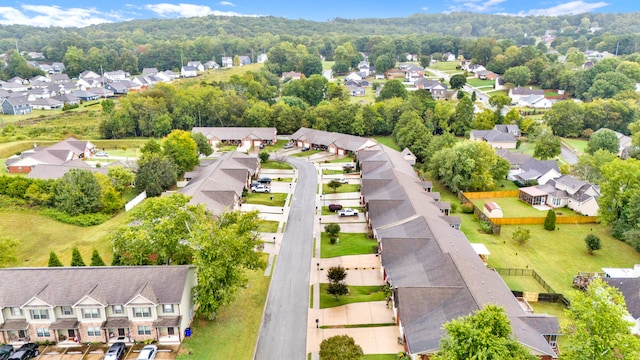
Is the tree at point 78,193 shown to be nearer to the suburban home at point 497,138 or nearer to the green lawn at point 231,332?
the green lawn at point 231,332

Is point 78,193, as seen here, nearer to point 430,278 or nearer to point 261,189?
point 261,189

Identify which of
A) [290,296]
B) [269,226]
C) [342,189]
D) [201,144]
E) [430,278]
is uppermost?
[201,144]

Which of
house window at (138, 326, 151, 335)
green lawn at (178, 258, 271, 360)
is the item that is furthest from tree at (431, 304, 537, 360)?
house window at (138, 326, 151, 335)

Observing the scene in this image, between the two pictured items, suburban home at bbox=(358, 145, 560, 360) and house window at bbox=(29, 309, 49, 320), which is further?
house window at bbox=(29, 309, 49, 320)

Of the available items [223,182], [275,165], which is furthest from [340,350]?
[275,165]

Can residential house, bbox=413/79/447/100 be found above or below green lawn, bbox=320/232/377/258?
above

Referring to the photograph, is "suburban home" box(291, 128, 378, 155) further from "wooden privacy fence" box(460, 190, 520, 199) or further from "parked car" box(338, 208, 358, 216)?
"parked car" box(338, 208, 358, 216)

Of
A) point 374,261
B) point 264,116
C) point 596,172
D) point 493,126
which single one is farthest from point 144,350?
point 493,126

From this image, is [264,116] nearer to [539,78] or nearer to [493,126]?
[493,126]
